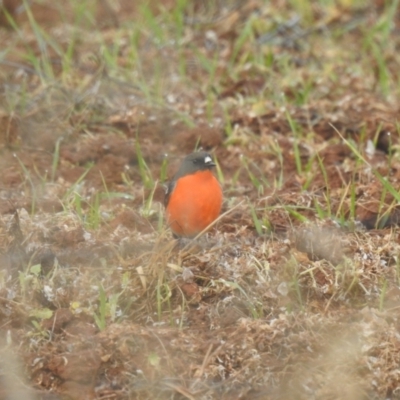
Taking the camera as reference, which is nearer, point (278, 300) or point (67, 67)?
point (278, 300)

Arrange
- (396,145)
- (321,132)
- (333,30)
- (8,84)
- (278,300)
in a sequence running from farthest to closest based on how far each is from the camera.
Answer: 1. (333,30)
2. (8,84)
3. (321,132)
4. (396,145)
5. (278,300)

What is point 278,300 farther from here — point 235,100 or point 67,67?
point 67,67

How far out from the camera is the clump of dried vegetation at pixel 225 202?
16.7ft

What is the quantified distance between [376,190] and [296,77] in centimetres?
242

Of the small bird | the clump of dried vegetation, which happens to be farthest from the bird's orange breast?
the clump of dried vegetation

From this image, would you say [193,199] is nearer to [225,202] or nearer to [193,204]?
[193,204]

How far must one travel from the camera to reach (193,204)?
20.5 feet

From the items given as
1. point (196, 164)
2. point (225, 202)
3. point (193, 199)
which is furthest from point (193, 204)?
point (225, 202)

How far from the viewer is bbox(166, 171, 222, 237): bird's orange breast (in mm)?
6250

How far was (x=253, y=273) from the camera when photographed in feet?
18.6

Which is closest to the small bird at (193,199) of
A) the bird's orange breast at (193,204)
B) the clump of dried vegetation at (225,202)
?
the bird's orange breast at (193,204)

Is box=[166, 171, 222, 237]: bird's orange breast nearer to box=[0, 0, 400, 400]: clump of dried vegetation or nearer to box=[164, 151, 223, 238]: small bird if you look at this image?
box=[164, 151, 223, 238]: small bird

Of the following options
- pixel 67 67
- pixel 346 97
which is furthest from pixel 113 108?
pixel 346 97

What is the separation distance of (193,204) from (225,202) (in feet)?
2.30
